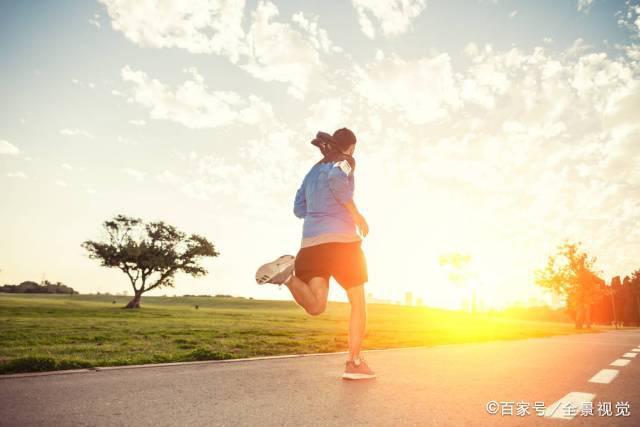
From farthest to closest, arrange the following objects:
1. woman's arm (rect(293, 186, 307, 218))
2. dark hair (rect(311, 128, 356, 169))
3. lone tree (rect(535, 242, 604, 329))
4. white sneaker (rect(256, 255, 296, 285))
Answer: lone tree (rect(535, 242, 604, 329)) < woman's arm (rect(293, 186, 307, 218)) < dark hair (rect(311, 128, 356, 169)) < white sneaker (rect(256, 255, 296, 285))

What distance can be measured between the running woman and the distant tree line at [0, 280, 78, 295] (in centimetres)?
11300

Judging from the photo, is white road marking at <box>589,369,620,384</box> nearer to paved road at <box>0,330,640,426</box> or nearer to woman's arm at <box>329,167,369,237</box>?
paved road at <box>0,330,640,426</box>

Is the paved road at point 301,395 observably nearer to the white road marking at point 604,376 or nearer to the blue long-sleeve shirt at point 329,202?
the white road marking at point 604,376

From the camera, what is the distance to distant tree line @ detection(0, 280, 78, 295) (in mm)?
97787

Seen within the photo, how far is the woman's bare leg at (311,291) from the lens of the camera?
455 centimetres

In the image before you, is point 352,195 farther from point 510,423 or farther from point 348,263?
point 510,423

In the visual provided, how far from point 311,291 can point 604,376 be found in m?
3.67

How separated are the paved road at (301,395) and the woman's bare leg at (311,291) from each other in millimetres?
752

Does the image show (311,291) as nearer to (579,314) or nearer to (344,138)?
(344,138)

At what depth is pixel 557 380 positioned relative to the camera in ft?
15.7

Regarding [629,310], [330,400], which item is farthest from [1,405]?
[629,310]

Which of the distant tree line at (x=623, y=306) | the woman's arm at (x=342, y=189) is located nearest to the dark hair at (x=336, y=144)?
the woman's arm at (x=342, y=189)

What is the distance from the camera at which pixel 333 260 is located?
4547 millimetres

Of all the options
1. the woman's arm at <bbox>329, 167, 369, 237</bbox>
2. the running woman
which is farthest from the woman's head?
the woman's arm at <bbox>329, 167, 369, 237</bbox>
